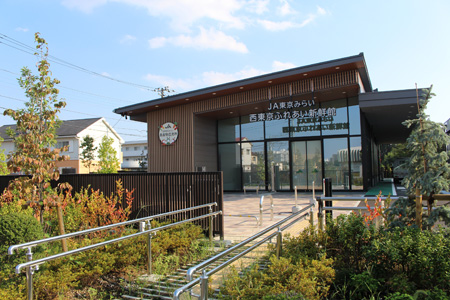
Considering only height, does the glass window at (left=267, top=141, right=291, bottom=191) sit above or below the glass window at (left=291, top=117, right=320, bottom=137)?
below

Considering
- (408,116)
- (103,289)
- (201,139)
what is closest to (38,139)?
(103,289)

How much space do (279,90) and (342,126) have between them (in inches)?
164

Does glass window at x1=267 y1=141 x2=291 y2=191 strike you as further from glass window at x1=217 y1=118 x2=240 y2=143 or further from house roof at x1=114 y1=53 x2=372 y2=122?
house roof at x1=114 y1=53 x2=372 y2=122

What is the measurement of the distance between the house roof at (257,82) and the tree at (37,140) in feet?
37.5

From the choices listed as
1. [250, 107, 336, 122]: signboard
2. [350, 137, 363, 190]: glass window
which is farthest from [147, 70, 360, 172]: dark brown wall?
[350, 137, 363, 190]: glass window

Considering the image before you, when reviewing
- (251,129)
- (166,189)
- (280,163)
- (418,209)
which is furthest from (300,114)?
(418,209)

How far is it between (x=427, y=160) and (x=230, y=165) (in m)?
18.1

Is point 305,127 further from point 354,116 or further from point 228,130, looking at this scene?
point 228,130

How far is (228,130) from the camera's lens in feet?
74.3

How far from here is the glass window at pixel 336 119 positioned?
18875mm

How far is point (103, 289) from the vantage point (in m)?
4.88

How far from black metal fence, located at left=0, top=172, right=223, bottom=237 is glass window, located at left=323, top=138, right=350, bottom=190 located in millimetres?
12808

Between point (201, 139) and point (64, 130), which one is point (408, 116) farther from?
point (64, 130)

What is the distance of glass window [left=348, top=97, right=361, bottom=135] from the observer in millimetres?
18531
